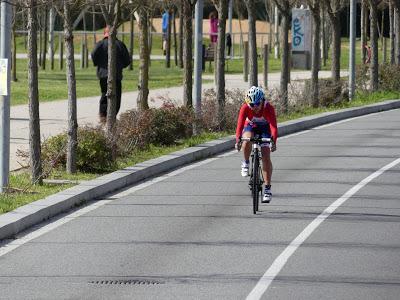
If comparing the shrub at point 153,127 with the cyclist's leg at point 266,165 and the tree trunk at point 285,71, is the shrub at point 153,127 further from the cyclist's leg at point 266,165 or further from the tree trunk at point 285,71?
the tree trunk at point 285,71

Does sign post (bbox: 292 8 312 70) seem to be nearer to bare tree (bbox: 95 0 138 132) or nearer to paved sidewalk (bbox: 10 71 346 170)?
paved sidewalk (bbox: 10 71 346 170)

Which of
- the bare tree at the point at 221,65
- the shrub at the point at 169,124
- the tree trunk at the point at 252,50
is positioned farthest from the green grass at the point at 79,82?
the shrub at the point at 169,124

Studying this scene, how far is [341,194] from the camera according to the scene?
17219mm

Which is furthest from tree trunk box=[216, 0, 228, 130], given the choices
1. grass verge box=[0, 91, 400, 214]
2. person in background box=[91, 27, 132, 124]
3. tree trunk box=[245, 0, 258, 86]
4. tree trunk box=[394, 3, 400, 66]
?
tree trunk box=[394, 3, 400, 66]

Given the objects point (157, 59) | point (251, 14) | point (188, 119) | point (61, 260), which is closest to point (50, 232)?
point (61, 260)

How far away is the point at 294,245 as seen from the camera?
13.0 meters

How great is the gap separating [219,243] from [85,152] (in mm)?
5740

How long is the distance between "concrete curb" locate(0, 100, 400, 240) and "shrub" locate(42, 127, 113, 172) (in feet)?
1.33

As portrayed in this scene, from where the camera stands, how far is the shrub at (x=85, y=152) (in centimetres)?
1838

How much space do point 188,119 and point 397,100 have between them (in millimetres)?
15002

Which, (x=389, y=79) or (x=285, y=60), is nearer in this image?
(x=285, y=60)

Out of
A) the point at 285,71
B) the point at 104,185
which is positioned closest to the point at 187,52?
the point at 285,71

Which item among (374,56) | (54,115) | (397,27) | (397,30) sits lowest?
(54,115)

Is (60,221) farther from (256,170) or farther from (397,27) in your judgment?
(397,27)
